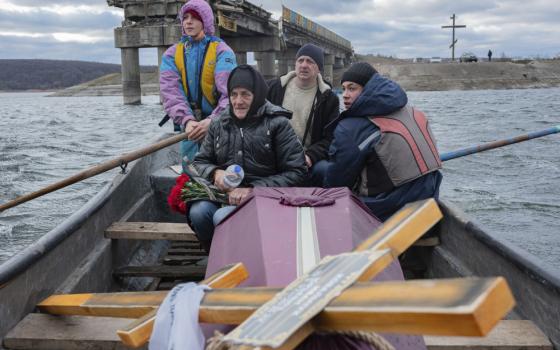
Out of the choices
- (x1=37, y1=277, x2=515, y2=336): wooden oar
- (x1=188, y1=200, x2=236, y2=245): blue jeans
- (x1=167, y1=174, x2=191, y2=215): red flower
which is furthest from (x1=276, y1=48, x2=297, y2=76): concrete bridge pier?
(x1=37, y1=277, x2=515, y2=336): wooden oar

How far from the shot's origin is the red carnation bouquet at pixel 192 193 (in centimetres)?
364

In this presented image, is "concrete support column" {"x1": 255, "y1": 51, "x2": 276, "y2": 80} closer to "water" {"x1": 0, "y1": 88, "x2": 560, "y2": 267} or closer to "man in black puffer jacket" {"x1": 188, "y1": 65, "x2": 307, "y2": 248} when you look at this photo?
"water" {"x1": 0, "y1": 88, "x2": 560, "y2": 267}

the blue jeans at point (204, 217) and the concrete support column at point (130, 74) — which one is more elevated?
the concrete support column at point (130, 74)

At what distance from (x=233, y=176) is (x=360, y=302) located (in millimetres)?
2266

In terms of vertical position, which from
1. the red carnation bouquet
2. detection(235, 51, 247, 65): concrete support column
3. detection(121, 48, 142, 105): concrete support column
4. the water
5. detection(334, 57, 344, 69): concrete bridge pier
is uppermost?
detection(334, 57, 344, 69): concrete bridge pier

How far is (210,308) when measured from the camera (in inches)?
63.4

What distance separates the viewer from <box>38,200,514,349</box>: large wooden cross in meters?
1.13

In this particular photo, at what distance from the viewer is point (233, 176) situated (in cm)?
349

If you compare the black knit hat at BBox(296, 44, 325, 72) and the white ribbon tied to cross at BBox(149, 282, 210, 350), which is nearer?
the white ribbon tied to cross at BBox(149, 282, 210, 350)

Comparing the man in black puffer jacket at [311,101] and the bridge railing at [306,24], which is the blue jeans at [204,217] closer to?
the man in black puffer jacket at [311,101]

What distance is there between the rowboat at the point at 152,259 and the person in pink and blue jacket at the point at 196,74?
2.68ft

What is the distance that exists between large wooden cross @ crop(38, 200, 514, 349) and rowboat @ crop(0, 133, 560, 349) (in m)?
0.48

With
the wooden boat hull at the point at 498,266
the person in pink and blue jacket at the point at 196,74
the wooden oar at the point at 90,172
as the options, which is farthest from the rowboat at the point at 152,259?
the person in pink and blue jacket at the point at 196,74

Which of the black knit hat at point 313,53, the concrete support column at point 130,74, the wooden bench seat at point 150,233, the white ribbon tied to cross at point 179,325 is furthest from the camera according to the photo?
the concrete support column at point 130,74
